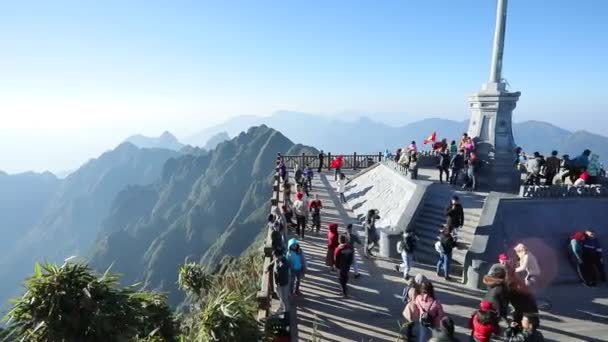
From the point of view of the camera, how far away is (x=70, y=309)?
5.02m

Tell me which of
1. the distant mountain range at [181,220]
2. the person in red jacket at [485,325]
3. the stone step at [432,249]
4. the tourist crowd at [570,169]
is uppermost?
the tourist crowd at [570,169]

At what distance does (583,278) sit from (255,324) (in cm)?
976

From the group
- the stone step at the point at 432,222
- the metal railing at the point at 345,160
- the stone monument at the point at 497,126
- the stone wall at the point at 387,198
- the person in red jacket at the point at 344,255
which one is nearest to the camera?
the person in red jacket at the point at 344,255

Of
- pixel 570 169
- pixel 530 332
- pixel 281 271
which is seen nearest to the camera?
pixel 530 332

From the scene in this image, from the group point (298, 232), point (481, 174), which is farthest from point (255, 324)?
point (481, 174)

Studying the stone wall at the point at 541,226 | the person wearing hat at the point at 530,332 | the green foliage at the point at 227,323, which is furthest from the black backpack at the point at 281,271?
the stone wall at the point at 541,226

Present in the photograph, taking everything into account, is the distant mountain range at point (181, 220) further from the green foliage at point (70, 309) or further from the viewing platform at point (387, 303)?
the green foliage at point (70, 309)

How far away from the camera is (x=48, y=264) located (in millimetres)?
5109

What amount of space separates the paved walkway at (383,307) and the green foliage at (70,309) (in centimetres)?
347

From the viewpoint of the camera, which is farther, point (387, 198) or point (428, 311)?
point (387, 198)

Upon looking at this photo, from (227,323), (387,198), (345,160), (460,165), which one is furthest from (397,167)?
(227,323)

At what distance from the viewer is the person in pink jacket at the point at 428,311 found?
6.46 m

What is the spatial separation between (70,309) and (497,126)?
676 inches

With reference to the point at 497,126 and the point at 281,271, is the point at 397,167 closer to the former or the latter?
the point at 497,126
